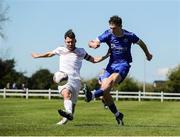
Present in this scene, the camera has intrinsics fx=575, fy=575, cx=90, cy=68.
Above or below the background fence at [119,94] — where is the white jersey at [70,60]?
below

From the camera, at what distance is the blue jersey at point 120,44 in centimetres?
1202

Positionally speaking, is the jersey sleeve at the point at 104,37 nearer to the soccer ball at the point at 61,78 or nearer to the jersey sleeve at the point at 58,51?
the jersey sleeve at the point at 58,51

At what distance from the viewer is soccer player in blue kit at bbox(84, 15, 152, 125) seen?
11.9 meters

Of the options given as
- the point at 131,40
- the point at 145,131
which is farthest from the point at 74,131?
the point at 131,40

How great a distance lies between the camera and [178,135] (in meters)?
9.20

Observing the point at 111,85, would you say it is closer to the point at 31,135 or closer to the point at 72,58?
the point at 72,58

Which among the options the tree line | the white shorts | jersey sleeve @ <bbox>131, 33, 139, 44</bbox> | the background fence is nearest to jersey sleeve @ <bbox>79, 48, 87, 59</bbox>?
the white shorts

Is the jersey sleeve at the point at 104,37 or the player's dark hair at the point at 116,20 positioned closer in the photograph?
the player's dark hair at the point at 116,20

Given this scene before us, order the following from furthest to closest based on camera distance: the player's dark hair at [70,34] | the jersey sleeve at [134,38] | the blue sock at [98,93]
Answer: the jersey sleeve at [134,38]
the player's dark hair at [70,34]
the blue sock at [98,93]

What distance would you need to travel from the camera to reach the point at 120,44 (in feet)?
39.4

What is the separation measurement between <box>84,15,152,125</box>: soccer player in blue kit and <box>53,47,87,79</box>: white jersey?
15.5 inches

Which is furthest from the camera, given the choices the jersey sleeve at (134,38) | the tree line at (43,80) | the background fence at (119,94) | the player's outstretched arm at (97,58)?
the tree line at (43,80)

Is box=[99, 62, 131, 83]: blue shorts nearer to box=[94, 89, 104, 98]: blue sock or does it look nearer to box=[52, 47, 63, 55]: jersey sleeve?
box=[94, 89, 104, 98]: blue sock

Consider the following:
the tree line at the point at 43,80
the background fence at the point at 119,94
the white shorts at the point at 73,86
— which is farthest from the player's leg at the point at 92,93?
the tree line at the point at 43,80
